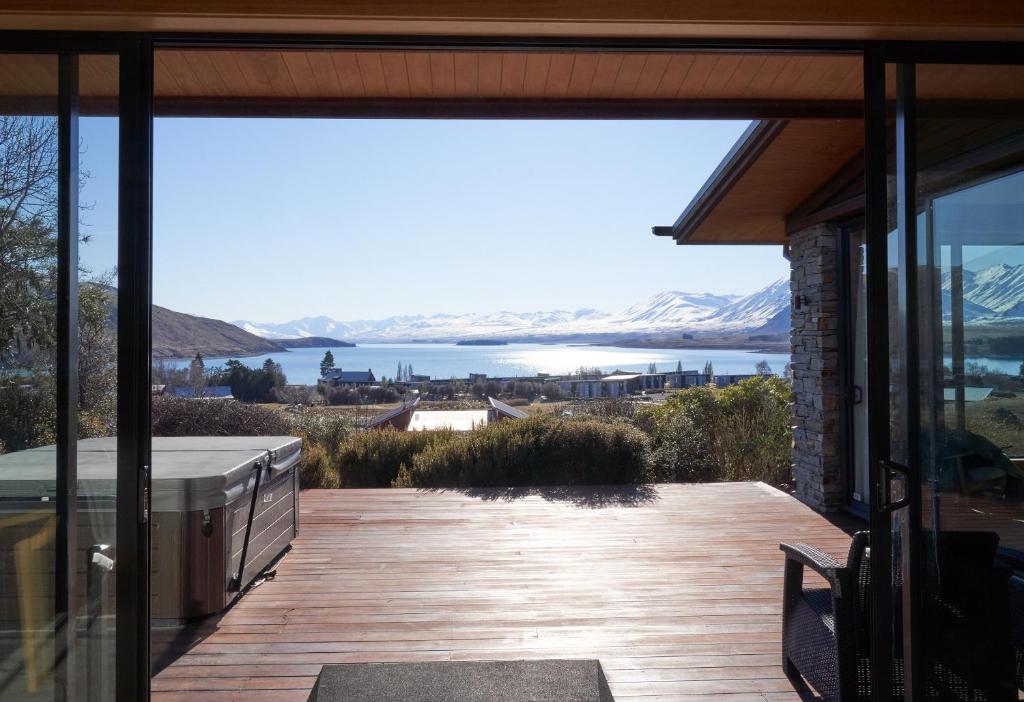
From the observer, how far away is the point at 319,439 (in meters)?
9.09

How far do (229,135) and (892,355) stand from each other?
15999 mm

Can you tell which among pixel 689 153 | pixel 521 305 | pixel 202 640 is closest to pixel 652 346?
pixel 521 305

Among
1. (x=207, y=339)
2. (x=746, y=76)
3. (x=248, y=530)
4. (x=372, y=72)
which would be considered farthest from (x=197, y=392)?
(x=746, y=76)

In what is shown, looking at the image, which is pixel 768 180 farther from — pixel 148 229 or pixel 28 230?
pixel 28 230

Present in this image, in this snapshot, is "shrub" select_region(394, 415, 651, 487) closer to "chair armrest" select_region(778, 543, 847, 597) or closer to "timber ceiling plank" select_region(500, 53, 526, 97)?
"chair armrest" select_region(778, 543, 847, 597)

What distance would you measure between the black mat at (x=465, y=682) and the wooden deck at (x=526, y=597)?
0.14m

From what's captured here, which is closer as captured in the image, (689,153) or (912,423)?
(912,423)

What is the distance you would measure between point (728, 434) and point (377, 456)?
4.23 metres

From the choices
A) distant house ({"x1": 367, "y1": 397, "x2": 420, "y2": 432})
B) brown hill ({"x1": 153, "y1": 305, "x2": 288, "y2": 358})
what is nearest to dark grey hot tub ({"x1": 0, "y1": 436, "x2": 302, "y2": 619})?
distant house ({"x1": 367, "y1": 397, "x2": 420, "y2": 432})

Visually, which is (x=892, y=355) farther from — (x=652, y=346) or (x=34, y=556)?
(x=652, y=346)

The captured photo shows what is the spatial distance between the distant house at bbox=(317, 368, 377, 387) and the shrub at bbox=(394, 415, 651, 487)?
29.1 feet

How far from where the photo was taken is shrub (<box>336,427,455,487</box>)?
786cm

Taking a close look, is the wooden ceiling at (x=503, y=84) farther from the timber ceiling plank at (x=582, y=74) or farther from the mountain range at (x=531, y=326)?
the mountain range at (x=531, y=326)

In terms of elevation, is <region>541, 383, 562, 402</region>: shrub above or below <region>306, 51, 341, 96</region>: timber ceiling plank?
below
